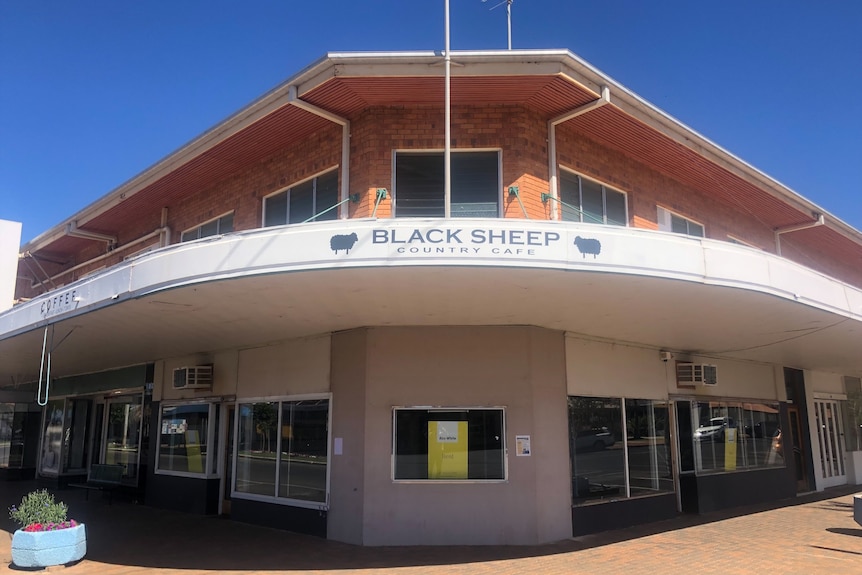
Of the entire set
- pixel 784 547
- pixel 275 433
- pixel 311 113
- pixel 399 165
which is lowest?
pixel 784 547

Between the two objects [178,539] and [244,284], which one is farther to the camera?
[178,539]

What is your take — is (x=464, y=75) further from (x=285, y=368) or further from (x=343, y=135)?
(x=285, y=368)

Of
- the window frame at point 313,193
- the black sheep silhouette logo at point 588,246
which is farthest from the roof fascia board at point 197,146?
the black sheep silhouette logo at point 588,246

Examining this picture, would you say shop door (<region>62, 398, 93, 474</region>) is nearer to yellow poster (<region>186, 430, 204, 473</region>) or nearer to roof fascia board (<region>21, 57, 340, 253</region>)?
roof fascia board (<region>21, 57, 340, 253</region>)

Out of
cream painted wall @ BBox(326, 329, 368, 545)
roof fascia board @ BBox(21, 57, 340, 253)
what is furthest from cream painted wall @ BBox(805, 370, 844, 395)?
roof fascia board @ BBox(21, 57, 340, 253)

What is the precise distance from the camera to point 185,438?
48.5 feet

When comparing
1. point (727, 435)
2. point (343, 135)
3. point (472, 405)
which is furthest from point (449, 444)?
point (727, 435)

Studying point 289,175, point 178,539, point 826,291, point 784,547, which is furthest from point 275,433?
point 826,291

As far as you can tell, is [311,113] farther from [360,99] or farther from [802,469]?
[802,469]

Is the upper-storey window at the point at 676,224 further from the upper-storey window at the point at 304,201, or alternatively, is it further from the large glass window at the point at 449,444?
the upper-storey window at the point at 304,201

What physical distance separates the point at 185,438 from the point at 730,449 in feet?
39.4

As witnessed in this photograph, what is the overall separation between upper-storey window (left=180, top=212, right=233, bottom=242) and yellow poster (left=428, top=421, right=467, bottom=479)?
6.21 meters

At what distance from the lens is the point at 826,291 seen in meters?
10.2

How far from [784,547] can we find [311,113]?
33.0 feet
